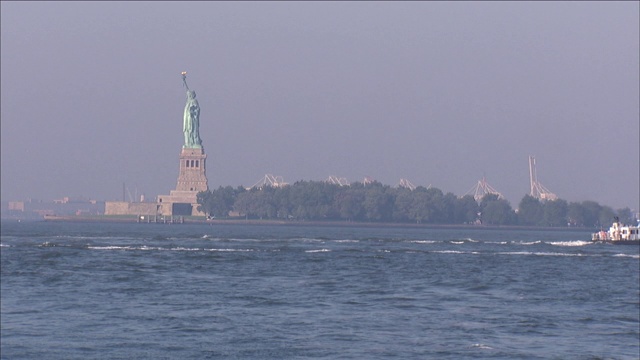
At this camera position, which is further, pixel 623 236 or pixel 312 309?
pixel 623 236

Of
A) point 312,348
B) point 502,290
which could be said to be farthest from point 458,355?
point 502,290

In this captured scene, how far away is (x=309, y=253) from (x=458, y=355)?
242 feet

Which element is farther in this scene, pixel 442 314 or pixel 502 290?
pixel 502 290

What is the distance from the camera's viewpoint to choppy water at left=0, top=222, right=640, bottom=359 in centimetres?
4384

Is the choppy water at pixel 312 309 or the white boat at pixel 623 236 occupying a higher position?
the white boat at pixel 623 236

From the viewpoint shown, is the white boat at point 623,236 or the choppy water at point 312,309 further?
the white boat at point 623,236

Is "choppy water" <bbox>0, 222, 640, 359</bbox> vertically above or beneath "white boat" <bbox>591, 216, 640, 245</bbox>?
beneath

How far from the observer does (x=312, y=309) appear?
57.0 m

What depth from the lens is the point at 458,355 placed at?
42.9 meters

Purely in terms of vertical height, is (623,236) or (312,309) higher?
(623,236)

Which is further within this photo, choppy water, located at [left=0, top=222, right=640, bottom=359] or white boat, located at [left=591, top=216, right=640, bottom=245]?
white boat, located at [left=591, top=216, right=640, bottom=245]

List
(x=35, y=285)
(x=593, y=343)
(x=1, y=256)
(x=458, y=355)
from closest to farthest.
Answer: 1. (x=458, y=355)
2. (x=593, y=343)
3. (x=35, y=285)
4. (x=1, y=256)

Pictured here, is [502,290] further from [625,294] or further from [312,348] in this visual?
A: [312,348]

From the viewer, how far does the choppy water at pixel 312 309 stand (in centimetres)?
4384
